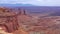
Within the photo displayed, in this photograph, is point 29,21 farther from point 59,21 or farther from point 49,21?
point 59,21

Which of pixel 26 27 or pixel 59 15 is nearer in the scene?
pixel 26 27

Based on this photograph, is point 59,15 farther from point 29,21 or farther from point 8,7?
point 8,7

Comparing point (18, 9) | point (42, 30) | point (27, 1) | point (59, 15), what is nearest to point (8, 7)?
point (18, 9)

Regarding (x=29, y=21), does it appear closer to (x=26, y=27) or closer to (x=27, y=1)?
(x=26, y=27)

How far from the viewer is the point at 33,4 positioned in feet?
4.39

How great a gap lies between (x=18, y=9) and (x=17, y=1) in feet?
0.29

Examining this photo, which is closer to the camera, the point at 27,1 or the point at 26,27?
the point at 26,27

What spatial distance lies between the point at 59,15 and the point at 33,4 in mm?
320

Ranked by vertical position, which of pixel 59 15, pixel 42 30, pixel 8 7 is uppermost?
pixel 8 7

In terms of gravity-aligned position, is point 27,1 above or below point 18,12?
above

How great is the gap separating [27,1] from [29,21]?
0.23m

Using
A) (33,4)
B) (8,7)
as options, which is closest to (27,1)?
(33,4)

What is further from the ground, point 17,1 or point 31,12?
point 17,1

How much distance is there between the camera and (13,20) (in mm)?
1285
